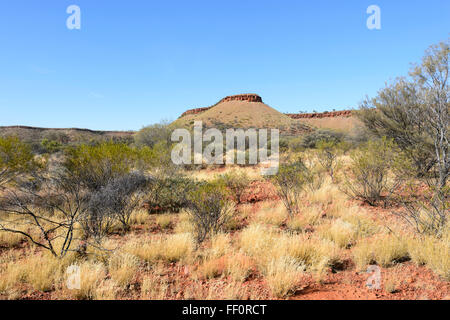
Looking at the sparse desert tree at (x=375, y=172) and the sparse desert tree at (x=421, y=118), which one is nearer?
the sparse desert tree at (x=421, y=118)

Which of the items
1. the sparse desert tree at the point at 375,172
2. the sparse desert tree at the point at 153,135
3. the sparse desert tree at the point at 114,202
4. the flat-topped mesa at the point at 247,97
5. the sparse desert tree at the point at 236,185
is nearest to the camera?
the sparse desert tree at the point at 114,202

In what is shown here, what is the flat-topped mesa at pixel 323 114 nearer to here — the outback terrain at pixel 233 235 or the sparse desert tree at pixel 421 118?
the sparse desert tree at pixel 421 118

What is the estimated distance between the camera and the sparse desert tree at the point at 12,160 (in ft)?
27.0

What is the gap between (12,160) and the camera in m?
8.46

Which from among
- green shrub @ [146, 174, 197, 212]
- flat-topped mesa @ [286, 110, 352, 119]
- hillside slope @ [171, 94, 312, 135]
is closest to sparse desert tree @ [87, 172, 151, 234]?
green shrub @ [146, 174, 197, 212]

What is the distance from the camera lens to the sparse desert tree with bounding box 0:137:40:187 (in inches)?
324

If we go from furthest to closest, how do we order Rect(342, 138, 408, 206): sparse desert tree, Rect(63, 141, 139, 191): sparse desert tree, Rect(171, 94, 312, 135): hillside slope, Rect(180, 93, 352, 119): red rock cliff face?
Rect(180, 93, 352, 119): red rock cliff face < Rect(171, 94, 312, 135): hillside slope < Rect(63, 141, 139, 191): sparse desert tree < Rect(342, 138, 408, 206): sparse desert tree

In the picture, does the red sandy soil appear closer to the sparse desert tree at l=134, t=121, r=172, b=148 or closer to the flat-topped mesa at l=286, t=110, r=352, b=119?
the sparse desert tree at l=134, t=121, r=172, b=148

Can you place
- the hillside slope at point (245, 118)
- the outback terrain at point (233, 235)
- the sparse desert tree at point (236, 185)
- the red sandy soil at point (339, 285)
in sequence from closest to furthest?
the red sandy soil at point (339, 285)
the outback terrain at point (233, 235)
the sparse desert tree at point (236, 185)
the hillside slope at point (245, 118)

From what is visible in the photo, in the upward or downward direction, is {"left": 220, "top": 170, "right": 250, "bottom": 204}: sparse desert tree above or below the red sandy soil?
above

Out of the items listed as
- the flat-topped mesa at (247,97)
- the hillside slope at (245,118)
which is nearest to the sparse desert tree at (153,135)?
the hillside slope at (245,118)

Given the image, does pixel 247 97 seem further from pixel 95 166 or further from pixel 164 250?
pixel 164 250

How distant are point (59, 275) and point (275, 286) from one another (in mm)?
3311

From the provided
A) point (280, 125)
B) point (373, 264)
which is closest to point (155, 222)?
point (373, 264)
